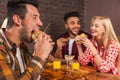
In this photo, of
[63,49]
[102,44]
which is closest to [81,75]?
[102,44]

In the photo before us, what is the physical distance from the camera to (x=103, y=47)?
268 cm

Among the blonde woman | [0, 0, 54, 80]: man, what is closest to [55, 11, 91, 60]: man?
the blonde woman

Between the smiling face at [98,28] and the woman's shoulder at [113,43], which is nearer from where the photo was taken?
the woman's shoulder at [113,43]

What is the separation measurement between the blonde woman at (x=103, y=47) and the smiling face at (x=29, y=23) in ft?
3.58

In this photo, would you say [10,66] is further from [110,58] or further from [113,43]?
[113,43]

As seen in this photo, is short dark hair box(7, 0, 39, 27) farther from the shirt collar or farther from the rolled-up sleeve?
the rolled-up sleeve

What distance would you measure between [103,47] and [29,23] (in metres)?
1.41

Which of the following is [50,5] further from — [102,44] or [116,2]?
[102,44]

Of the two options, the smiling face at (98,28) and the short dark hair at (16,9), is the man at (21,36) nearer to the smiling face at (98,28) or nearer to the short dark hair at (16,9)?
the short dark hair at (16,9)

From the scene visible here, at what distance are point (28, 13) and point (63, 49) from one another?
228 centimetres

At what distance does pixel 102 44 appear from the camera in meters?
2.73

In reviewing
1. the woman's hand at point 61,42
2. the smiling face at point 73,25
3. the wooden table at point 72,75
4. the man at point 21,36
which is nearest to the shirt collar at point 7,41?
the man at point 21,36

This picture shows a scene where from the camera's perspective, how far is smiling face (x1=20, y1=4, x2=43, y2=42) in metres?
1.47

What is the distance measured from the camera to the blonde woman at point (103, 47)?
7.97 ft
